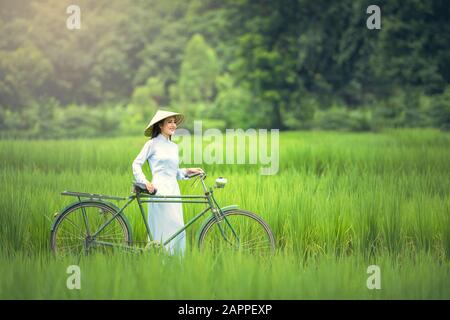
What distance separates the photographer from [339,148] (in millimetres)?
11328

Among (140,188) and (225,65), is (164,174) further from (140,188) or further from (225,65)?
(225,65)

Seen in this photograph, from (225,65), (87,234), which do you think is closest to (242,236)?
(87,234)

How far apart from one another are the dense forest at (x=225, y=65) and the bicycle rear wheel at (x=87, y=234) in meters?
12.7

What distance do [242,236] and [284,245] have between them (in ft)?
2.58

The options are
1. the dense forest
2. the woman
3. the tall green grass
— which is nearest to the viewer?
the tall green grass

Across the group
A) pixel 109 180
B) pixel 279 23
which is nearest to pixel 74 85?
pixel 279 23

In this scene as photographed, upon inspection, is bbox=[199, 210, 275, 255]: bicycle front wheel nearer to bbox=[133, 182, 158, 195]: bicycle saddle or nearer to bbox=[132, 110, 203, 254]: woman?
bbox=[132, 110, 203, 254]: woman

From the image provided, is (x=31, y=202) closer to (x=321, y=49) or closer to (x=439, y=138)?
(x=439, y=138)

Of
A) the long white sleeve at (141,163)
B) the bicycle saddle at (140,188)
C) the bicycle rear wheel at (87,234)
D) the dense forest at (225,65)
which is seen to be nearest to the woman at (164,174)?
the long white sleeve at (141,163)

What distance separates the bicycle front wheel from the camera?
180 inches

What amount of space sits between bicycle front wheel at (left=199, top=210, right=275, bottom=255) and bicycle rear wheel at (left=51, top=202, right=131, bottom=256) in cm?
60

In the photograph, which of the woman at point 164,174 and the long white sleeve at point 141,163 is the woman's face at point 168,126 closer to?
the woman at point 164,174

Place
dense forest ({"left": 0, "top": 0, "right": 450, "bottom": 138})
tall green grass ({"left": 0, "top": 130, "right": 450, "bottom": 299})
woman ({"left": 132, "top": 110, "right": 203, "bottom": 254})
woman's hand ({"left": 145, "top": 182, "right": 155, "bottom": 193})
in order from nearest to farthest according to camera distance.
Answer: tall green grass ({"left": 0, "top": 130, "right": 450, "bottom": 299}) < woman's hand ({"left": 145, "top": 182, "right": 155, "bottom": 193}) < woman ({"left": 132, "top": 110, "right": 203, "bottom": 254}) < dense forest ({"left": 0, "top": 0, "right": 450, "bottom": 138})

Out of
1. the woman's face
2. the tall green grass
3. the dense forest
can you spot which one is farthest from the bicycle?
the dense forest
